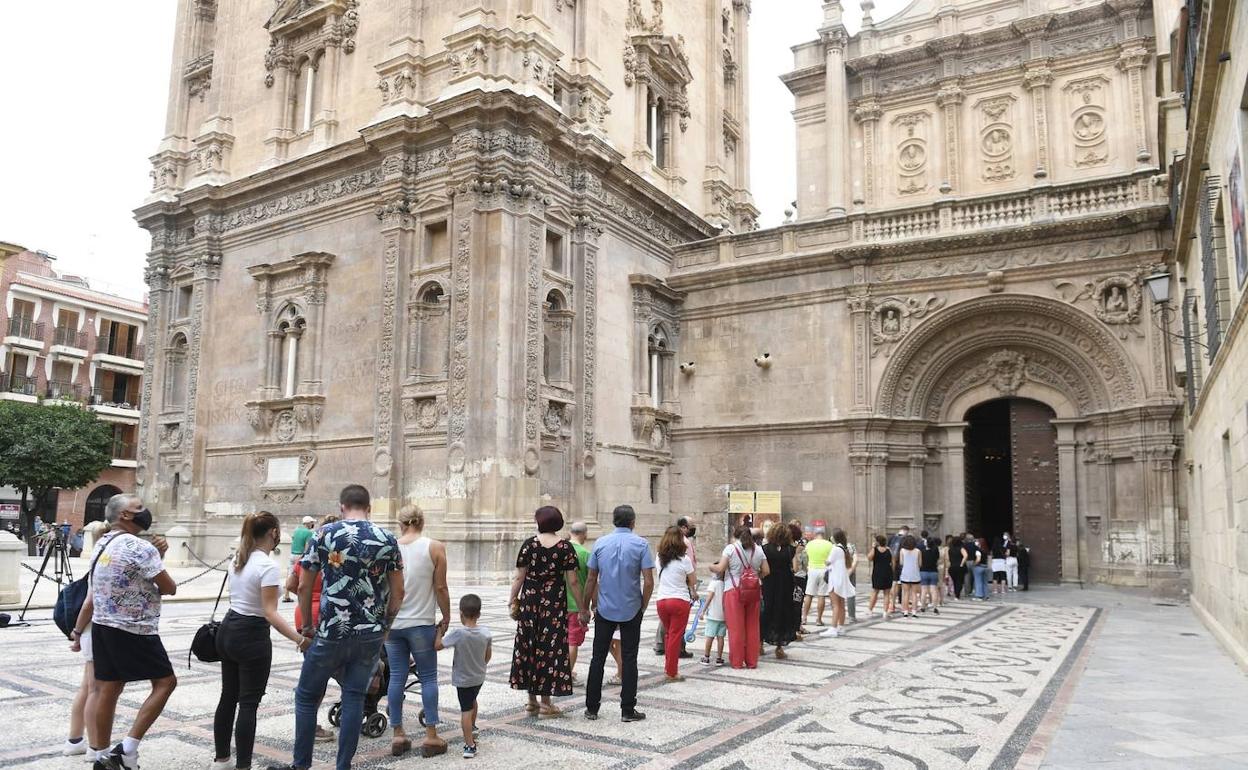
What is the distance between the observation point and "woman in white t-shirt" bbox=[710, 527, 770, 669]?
31.0 feet

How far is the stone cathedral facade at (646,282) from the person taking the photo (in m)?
19.5

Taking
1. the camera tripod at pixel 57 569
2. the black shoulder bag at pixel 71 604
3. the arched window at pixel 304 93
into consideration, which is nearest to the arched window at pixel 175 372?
the arched window at pixel 304 93

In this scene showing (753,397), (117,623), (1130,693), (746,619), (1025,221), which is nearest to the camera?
(117,623)

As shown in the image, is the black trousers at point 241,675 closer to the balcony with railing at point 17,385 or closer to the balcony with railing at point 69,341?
the balcony with railing at point 17,385

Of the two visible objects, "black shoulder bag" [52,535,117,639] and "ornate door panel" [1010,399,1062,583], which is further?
"ornate door panel" [1010,399,1062,583]

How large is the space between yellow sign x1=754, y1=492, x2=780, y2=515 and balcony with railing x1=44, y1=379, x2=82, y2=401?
35.0 m

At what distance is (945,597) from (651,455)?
26.9 ft

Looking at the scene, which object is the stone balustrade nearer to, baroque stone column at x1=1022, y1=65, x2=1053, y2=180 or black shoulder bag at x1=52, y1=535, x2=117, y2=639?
baroque stone column at x1=1022, y1=65, x2=1053, y2=180

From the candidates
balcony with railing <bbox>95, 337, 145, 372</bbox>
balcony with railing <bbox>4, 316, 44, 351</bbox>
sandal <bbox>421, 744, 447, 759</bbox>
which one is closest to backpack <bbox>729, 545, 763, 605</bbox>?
sandal <bbox>421, 744, 447, 759</bbox>

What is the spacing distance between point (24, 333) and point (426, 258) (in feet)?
101

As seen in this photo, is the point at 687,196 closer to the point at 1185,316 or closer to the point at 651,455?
the point at 651,455

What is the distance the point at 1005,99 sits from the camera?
1022 inches

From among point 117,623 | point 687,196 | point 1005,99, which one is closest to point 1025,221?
point 1005,99

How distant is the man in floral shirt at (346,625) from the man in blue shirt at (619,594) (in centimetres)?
226
